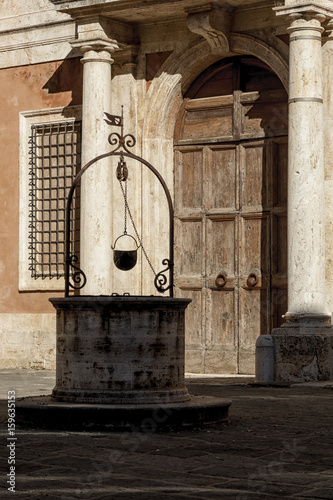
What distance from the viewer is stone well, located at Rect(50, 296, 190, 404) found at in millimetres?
7082

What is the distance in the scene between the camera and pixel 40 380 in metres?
12.1

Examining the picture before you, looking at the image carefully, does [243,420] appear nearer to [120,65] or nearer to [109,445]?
[109,445]

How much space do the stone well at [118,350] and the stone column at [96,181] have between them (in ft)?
18.8

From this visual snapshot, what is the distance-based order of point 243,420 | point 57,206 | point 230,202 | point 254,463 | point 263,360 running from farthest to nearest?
point 57,206 < point 230,202 < point 263,360 < point 243,420 < point 254,463

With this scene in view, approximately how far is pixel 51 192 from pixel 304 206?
4.40 m

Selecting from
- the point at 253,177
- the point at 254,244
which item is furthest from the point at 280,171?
the point at 254,244

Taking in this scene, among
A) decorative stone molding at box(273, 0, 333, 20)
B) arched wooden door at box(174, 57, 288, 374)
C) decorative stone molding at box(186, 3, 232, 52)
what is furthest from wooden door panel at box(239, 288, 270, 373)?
decorative stone molding at box(273, 0, 333, 20)

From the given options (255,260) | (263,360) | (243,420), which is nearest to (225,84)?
(255,260)

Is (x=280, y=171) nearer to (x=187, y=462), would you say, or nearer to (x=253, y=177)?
(x=253, y=177)

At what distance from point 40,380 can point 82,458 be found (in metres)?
6.44

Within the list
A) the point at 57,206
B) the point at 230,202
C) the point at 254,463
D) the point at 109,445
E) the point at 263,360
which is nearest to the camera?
the point at 254,463

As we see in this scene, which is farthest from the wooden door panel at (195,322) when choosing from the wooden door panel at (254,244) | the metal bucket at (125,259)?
the metal bucket at (125,259)

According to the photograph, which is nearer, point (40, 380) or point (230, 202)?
point (40, 380)

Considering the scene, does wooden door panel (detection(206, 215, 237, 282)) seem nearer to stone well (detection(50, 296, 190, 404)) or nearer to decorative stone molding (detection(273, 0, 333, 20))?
decorative stone molding (detection(273, 0, 333, 20))
